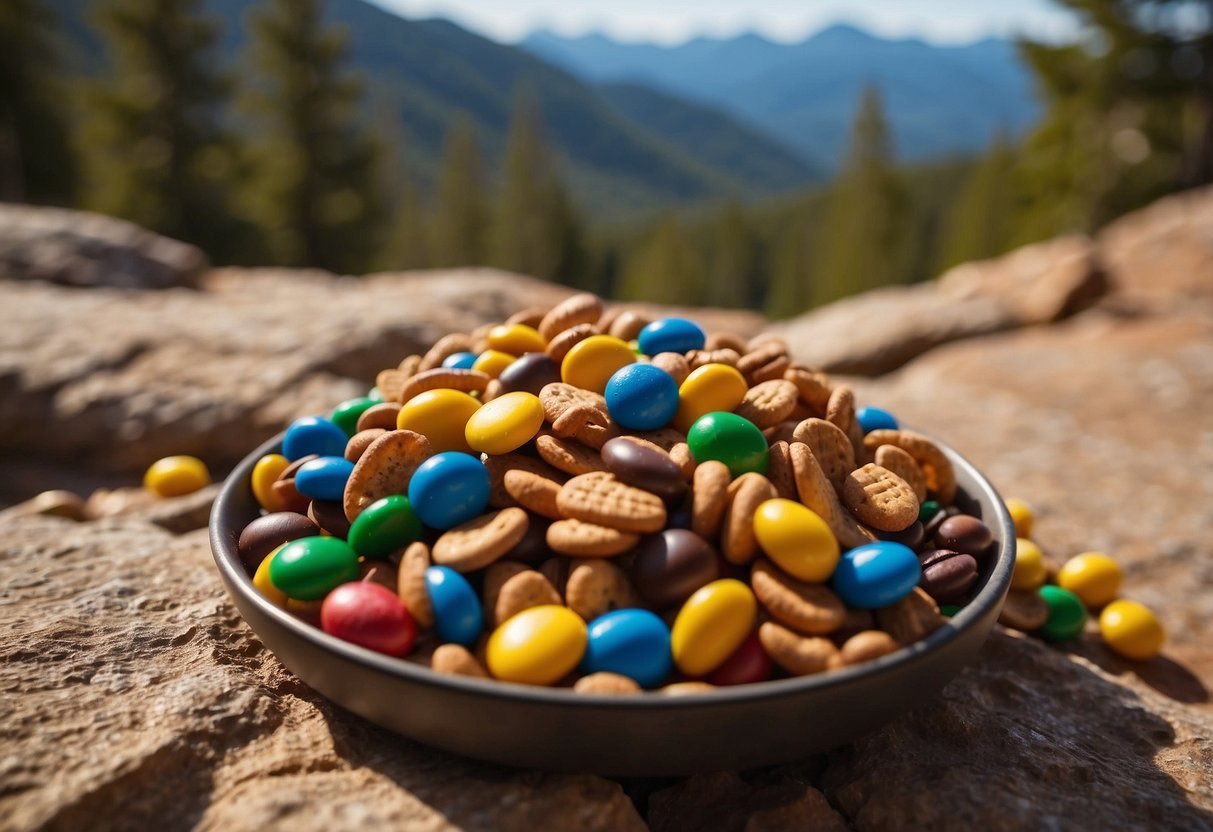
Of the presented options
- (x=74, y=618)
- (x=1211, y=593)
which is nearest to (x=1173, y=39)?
(x=1211, y=593)

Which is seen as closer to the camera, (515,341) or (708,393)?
(708,393)

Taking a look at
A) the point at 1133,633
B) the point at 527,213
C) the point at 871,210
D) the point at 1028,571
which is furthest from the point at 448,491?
the point at 527,213

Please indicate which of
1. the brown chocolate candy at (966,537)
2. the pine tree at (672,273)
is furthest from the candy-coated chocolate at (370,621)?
the pine tree at (672,273)

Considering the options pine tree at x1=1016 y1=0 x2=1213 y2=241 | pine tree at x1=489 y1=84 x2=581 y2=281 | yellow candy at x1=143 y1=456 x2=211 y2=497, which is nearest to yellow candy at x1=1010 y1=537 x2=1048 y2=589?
yellow candy at x1=143 y1=456 x2=211 y2=497

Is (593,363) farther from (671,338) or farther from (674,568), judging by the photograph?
(674,568)

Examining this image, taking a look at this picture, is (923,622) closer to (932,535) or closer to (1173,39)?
(932,535)

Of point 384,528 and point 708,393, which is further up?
point 708,393

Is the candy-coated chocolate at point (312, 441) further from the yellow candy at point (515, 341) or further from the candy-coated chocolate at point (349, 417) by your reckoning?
the yellow candy at point (515, 341)
